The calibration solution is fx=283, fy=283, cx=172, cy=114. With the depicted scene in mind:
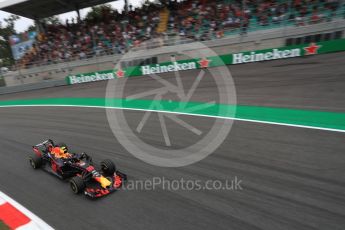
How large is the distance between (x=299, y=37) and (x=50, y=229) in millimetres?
16020

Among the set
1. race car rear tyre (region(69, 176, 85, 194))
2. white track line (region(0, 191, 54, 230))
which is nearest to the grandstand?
race car rear tyre (region(69, 176, 85, 194))

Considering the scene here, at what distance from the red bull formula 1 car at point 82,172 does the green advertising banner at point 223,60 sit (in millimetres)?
11720

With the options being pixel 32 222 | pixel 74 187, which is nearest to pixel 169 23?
pixel 74 187

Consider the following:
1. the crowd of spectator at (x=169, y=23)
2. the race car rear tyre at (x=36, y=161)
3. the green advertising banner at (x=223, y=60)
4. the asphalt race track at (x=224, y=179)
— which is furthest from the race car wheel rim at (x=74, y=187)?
the crowd of spectator at (x=169, y=23)

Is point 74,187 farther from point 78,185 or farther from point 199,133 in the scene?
point 199,133

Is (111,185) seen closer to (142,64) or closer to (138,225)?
(138,225)

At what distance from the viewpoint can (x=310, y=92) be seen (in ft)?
32.1

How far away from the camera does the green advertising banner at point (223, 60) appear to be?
47.0 ft

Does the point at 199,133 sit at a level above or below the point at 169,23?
below

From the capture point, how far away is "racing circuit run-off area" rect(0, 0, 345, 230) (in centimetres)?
471

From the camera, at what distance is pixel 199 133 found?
781 centimetres

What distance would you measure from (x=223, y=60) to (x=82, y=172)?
Result: 12.8 m

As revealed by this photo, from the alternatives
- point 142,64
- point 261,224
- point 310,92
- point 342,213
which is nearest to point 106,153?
point 261,224

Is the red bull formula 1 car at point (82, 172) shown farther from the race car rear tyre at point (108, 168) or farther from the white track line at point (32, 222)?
the white track line at point (32, 222)
